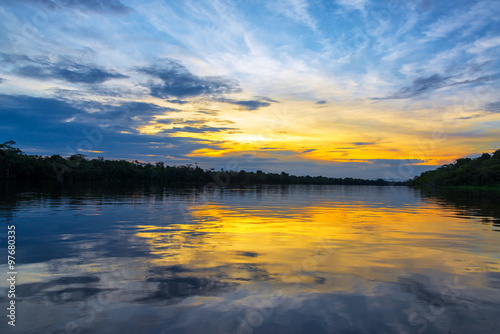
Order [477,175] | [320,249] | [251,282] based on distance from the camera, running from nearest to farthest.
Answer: [251,282]
[320,249]
[477,175]

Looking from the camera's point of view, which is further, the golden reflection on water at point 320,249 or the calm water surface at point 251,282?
the golden reflection on water at point 320,249

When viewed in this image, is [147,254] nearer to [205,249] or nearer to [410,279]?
[205,249]

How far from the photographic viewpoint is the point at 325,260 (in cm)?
1047

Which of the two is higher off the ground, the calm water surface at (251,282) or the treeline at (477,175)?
the treeline at (477,175)

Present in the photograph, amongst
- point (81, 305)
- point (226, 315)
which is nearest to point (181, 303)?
point (226, 315)

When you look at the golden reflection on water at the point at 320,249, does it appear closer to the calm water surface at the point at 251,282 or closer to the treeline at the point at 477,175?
the calm water surface at the point at 251,282

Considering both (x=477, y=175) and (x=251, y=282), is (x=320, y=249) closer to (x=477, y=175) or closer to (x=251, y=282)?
(x=251, y=282)

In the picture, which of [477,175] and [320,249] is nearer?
[320,249]

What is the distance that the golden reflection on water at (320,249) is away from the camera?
A: 369 inches

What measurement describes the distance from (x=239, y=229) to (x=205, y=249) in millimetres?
4917

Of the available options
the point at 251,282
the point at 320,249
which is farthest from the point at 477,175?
the point at 251,282

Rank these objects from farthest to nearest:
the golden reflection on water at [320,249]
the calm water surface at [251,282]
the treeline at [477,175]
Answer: the treeline at [477,175]
the golden reflection on water at [320,249]
the calm water surface at [251,282]

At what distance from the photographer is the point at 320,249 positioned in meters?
12.1

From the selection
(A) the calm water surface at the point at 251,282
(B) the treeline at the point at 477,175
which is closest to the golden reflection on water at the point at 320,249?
(A) the calm water surface at the point at 251,282
